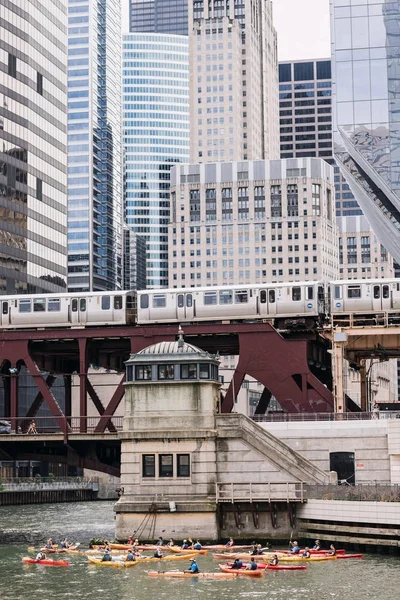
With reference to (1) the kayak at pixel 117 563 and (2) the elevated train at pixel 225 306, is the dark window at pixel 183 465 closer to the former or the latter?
(1) the kayak at pixel 117 563

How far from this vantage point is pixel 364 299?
83.2m

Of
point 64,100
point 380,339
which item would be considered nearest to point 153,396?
point 380,339

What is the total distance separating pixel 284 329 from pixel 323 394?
225 inches

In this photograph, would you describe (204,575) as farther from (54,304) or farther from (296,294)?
(54,304)

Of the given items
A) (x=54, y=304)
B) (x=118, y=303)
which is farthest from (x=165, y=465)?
(x=54, y=304)

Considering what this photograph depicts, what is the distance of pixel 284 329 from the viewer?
8481 centimetres

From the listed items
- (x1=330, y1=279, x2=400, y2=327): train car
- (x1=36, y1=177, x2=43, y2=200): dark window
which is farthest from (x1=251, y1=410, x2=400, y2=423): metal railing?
(x1=36, y1=177, x2=43, y2=200): dark window

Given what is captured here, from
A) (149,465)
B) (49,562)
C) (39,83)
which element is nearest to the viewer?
(49,562)

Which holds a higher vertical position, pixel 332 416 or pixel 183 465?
pixel 332 416

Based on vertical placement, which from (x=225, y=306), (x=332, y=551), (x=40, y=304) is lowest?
(x=332, y=551)

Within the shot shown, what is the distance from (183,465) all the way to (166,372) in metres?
5.84

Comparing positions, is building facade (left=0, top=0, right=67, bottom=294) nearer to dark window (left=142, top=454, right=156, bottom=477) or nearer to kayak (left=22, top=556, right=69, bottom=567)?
dark window (left=142, top=454, right=156, bottom=477)

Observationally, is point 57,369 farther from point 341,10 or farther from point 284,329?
point 341,10

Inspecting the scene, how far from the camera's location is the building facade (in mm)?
165125
